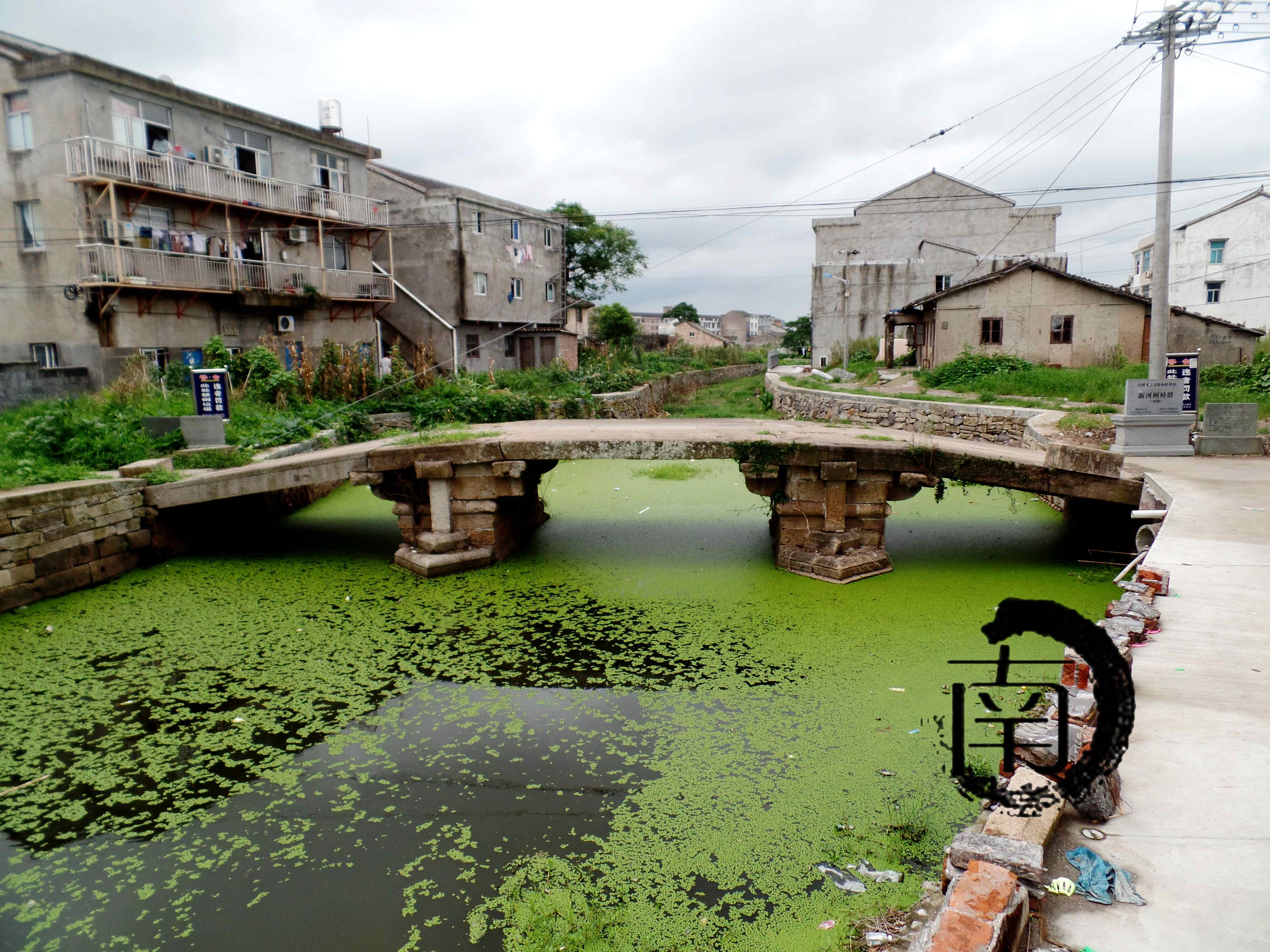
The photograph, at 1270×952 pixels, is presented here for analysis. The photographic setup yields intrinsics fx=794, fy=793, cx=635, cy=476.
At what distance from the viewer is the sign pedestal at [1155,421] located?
35.4 feet

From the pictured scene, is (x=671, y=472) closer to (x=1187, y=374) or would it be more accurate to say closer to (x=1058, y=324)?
(x=1187, y=374)

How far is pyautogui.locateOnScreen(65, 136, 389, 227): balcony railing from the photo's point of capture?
15336mm

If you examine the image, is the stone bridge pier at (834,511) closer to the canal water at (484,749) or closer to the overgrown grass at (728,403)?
the canal water at (484,749)

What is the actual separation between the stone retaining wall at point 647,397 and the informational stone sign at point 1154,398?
754cm

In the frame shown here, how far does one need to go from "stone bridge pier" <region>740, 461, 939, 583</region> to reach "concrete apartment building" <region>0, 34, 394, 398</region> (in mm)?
13130

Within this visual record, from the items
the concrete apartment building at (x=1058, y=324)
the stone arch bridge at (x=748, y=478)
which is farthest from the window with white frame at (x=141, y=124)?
the concrete apartment building at (x=1058, y=324)

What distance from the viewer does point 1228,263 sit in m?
29.9

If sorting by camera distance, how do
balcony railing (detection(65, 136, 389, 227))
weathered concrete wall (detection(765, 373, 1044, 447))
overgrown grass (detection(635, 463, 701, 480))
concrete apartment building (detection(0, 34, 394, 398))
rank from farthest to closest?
overgrown grass (detection(635, 463, 701, 480)) → concrete apartment building (detection(0, 34, 394, 398)) → balcony railing (detection(65, 136, 389, 227)) → weathered concrete wall (detection(765, 373, 1044, 447))

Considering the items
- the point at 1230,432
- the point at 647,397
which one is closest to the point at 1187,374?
the point at 1230,432

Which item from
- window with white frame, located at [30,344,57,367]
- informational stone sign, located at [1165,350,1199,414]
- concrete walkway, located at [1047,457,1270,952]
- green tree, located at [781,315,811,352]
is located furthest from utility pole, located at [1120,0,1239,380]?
green tree, located at [781,315,811,352]

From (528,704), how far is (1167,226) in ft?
38.0

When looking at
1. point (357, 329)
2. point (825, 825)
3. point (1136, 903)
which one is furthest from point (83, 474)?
point (357, 329)

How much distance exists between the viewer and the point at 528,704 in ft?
21.3

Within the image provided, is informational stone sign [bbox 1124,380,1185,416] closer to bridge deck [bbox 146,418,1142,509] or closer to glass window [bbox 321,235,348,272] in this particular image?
bridge deck [bbox 146,418,1142,509]
